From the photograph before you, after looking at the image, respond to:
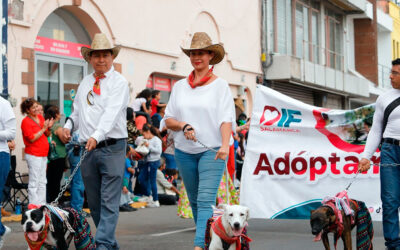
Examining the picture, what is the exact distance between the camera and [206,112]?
7102 millimetres

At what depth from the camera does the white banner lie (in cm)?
1042

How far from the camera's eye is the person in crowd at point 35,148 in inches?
475

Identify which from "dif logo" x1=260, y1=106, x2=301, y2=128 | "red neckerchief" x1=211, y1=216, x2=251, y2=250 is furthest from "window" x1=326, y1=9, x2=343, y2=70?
"red neckerchief" x1=211, y1=216, x2=251, y2=250

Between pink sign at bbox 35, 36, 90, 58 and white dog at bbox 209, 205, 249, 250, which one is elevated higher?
pink sign at bbox 35, 36, 90, 58

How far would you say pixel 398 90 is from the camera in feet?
26.7

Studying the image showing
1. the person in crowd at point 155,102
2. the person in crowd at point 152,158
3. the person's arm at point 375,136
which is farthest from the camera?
the person in crowd at point 155,102

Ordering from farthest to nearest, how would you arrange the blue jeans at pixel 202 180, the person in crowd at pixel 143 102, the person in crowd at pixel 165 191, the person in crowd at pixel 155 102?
the person in crowd at pixel 155 102, the person in crowd at pixel 143 102, the person in crowd at pixel 165 191, the blue jeans at pixel 202 180

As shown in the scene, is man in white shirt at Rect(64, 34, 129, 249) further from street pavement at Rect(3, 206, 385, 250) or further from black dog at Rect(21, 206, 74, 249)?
street pavement at Rect(3, 206, 385, 250)

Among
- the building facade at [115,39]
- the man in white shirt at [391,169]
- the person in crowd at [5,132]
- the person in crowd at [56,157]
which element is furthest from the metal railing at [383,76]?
the person in crowd at [5,132]

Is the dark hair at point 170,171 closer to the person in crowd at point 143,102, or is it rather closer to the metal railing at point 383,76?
the person in crowd at point 143,102

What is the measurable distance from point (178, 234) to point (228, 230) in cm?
371

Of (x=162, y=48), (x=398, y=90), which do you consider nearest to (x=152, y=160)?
(x=162, y=48)

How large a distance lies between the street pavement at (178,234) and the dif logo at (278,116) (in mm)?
1540

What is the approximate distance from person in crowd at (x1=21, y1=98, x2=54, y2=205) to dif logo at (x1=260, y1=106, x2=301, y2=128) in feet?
12.0
